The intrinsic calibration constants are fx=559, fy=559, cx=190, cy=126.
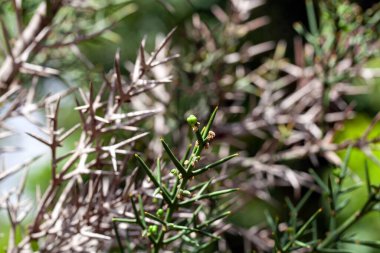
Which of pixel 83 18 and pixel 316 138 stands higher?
pixel 83 18

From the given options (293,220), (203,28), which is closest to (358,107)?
(203,28)

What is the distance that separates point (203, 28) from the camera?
1.05 meters

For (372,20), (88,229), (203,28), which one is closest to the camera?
(88,229)

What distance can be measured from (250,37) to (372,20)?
205cm

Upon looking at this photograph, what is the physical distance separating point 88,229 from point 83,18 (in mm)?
501

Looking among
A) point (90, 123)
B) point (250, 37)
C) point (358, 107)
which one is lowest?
point (358, 107)

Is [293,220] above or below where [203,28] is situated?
below

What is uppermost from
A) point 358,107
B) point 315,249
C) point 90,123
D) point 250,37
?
point 90,123

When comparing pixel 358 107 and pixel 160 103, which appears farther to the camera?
pixel 358 107

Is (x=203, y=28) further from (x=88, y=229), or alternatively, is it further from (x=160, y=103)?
(x=88, y=229)

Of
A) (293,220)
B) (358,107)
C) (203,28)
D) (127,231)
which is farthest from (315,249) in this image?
(358,107)

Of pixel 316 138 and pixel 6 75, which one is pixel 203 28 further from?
pixel 6 75

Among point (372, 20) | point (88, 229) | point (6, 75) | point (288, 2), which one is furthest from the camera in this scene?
point (288, 2)

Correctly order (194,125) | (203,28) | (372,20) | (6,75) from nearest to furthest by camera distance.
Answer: (194,125)
(6,75)
(372,20)
(203,28)
